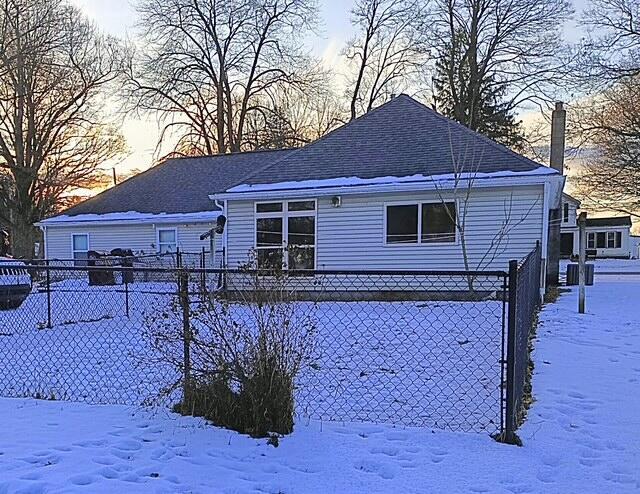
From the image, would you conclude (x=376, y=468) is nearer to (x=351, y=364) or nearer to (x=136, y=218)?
(x=351, y=364)

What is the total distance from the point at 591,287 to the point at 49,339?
1420cm

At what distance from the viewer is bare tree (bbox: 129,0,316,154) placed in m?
28.8

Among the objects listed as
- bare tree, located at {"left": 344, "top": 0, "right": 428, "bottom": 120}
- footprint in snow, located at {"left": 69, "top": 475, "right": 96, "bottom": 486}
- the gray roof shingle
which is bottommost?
footprint in snow, located at {"left": 69, "top": 475, "right": 96, "bottom": 486}

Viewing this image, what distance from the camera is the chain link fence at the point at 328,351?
14.0ft

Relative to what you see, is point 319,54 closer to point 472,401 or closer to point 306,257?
point 306,257

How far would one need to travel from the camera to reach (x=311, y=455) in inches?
138

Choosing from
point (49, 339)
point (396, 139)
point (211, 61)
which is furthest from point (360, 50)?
point (49, 339)

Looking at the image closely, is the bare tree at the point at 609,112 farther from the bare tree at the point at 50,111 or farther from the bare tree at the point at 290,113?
the bare tree at the point at 50,111

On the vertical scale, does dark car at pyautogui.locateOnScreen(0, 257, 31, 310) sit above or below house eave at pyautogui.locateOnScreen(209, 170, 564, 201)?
below

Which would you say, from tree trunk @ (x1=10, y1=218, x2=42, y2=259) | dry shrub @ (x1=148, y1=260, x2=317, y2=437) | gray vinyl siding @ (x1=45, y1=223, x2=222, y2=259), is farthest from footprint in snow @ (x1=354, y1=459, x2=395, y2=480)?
tree trunk @ (x1=10, y1=218, x2=42, y2=259)

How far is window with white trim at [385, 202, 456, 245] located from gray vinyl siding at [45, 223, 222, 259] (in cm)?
774

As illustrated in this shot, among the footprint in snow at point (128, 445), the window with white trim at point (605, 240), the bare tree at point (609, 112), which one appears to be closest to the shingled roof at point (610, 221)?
the window with white trim at point (605, 240)

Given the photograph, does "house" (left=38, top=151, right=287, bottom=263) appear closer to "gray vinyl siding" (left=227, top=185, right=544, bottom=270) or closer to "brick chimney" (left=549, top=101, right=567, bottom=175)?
"gray vinyl siding" (left=227, top=185, right=544, bottom=270)

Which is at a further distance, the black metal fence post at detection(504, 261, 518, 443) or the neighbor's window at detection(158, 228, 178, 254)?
the neighbor's window at detection(158, 228, 178, 254)
